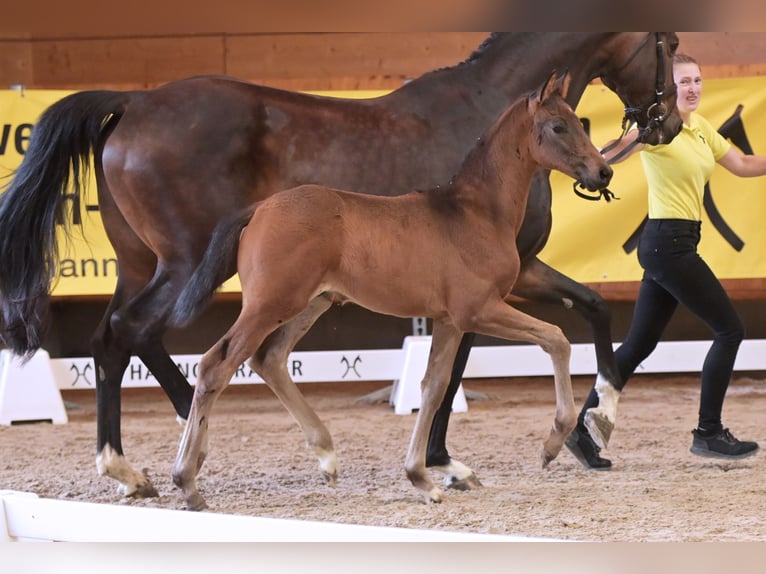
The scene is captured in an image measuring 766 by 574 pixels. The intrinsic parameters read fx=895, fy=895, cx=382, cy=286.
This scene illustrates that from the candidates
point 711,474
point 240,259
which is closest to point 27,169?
point 240,259

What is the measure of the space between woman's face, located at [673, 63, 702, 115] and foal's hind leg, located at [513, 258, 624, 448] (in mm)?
983

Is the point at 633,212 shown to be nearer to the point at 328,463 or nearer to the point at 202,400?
the point at 328,463

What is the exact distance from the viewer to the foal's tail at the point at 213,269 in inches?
125

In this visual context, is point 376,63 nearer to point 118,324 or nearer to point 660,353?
point 660,353

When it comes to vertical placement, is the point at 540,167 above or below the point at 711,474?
above

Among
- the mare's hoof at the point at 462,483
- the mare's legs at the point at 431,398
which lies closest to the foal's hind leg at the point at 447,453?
the mare's hoof at the point at 462,483

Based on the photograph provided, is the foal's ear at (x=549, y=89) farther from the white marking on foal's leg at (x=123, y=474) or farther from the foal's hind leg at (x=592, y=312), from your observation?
the white marking on foal's leg at (x=123, y=474)

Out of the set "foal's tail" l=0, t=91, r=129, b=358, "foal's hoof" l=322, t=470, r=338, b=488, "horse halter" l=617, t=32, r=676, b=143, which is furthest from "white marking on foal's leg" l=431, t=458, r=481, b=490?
"foal's tail" l=0, t=91, r=129, b=358

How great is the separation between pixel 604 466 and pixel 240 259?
80.0 inches

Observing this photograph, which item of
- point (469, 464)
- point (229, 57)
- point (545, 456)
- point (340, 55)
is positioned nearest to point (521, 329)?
point (545, 456)

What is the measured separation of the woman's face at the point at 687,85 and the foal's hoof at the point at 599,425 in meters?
1.47

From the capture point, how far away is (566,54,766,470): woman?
4082 mm

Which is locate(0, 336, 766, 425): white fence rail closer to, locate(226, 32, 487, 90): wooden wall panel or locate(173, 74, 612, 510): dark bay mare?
locate(226, 32, 487, 90): wooden wall panel

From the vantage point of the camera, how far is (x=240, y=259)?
3205mm
